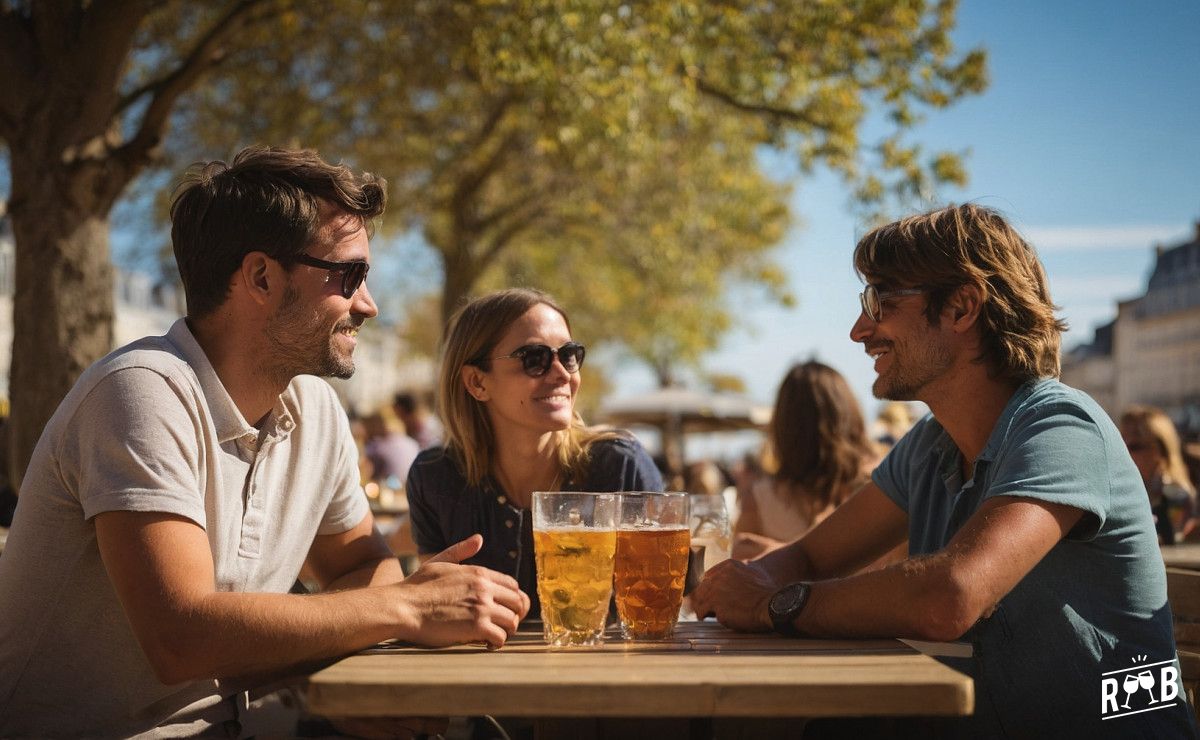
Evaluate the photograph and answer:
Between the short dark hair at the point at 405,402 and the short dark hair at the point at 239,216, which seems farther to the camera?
the short dark hair at the point at 405,402

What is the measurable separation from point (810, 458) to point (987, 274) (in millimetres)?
2485

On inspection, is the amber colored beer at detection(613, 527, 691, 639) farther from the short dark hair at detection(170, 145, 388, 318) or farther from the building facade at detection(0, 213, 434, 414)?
the building facade at detection(0, 213, 434, 414)

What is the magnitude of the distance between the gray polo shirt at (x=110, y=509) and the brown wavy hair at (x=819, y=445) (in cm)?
306

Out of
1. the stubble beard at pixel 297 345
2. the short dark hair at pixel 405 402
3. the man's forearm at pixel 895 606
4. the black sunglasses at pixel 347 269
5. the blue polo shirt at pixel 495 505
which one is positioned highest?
the short dark hair at pixel 405 402

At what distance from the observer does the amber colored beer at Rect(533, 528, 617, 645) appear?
2.05 meters

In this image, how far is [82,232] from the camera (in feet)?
20.9

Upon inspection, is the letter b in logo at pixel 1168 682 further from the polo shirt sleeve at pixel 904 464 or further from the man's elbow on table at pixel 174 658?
the man's elbow on table at pixel 174 658

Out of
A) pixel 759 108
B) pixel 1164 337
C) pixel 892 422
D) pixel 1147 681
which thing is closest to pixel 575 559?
pixel 1147 681

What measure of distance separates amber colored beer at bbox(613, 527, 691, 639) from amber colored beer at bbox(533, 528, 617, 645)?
0.19 feet

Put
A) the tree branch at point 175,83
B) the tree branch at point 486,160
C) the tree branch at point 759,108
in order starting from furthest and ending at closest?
the tree branch at point 486,160, the tree branch at point 759,108, the tree branch at point 175,83

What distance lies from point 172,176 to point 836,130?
819cm

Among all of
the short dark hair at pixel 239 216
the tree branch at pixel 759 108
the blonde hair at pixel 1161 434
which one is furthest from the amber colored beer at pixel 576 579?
the tree branch at pixel 759 108

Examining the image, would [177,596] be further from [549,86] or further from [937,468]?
[549,86]

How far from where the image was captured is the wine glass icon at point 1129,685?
217 centimetres
